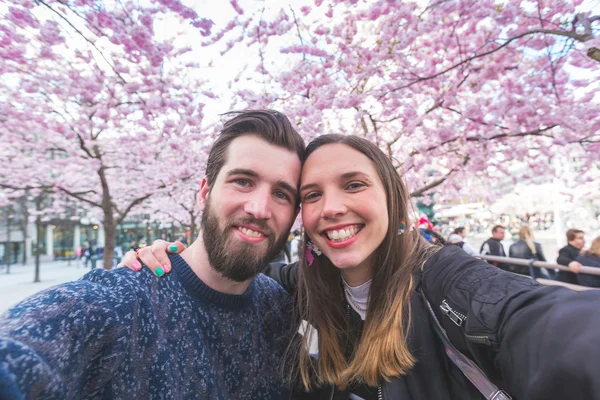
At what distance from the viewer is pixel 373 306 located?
168cm

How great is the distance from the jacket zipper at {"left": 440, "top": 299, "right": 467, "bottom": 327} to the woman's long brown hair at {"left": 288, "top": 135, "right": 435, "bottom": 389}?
284 mm

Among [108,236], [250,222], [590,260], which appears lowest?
[590,260]

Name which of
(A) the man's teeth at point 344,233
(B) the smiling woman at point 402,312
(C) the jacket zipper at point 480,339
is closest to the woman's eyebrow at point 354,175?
(B) the smiling woman at point 402,312

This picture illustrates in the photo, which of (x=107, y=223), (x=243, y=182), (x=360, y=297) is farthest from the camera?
(x=107, y=223)

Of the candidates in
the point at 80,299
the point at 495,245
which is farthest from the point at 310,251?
the point at 495,245

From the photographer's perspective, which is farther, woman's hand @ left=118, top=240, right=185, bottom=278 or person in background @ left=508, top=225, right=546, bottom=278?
person in background @ left=508, top=225, right=546, bottom=278

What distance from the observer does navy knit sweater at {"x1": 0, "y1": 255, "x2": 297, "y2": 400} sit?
0.94 m

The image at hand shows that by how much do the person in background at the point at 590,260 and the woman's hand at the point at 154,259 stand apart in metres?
5.96

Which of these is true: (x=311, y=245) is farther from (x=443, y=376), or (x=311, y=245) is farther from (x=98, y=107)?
(x=98, y=107)

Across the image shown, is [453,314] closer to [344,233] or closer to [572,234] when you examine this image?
[344,233]

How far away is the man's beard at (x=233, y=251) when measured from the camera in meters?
1.58

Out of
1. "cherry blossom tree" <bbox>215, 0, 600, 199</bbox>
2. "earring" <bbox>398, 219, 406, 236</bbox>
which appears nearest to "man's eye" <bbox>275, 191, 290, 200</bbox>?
"earring" <bbox>398, 219, 406, 236</bbox>

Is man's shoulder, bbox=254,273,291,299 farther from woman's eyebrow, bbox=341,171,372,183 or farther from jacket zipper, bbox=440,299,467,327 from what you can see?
jacket zipper, bbox=440,299,467,327

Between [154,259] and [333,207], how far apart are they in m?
0.96
